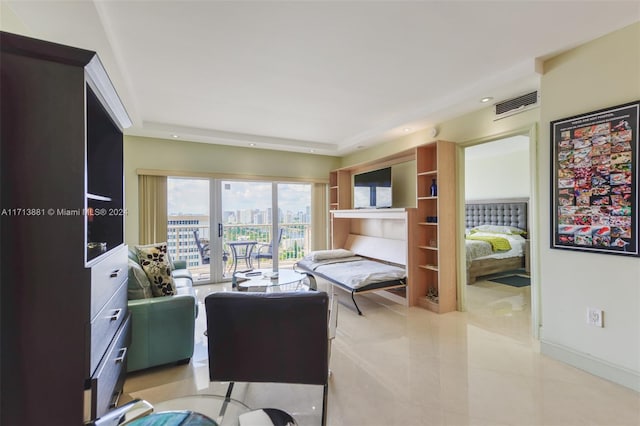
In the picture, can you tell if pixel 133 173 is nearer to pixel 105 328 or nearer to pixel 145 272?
pixel 145 272

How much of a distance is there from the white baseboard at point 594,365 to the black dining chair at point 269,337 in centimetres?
207

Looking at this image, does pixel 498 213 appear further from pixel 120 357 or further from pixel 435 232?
pixel 120 357

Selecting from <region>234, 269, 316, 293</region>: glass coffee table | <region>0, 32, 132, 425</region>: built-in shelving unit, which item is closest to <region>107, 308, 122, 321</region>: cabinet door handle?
<region>0, 32, 132, 425</region>: built-in shelving unit

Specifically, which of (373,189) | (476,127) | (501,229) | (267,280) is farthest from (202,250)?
(501,229)

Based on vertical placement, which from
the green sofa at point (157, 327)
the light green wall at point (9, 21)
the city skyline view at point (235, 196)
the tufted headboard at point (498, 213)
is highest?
the light green wall at point (9, 21)

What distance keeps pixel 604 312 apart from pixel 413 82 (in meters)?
2.46

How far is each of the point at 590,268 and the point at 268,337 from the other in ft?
8.01

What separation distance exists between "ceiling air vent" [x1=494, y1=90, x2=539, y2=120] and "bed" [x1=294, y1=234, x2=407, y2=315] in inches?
75.0

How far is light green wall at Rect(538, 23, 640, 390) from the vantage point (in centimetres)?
195

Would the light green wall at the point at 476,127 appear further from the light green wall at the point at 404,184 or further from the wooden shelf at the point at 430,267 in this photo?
the wooden shelf at the point at 430,267

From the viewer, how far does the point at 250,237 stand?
5.38 m

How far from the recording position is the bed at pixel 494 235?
4.86m

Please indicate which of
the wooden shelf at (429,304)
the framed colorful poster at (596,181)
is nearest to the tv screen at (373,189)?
the wooden shelf at (429,304)

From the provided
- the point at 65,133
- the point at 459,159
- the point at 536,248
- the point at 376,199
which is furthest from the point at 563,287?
the point at 65,133
